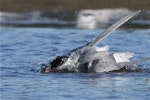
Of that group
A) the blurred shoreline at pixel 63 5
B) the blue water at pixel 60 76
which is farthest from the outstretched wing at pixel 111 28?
the blurred shoreline at pixel 63 5

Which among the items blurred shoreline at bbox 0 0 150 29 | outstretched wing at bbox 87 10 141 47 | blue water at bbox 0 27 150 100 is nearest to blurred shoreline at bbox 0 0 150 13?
blurred shoreline at bbox 0 0 150 29

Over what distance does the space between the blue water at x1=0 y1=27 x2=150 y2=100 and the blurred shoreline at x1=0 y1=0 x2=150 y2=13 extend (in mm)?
9939

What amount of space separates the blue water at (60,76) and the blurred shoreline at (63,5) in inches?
391

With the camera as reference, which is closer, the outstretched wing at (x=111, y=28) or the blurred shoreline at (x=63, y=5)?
the outstretched wing at (x=111, y=28)

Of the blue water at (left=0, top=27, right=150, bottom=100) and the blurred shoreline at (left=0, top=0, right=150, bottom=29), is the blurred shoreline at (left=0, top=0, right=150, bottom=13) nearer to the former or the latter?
the blurred shoreline at (left=0, top=0, right=150, bottom=29)

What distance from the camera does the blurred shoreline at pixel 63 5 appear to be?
89.3 ft

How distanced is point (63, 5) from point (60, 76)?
17077mm

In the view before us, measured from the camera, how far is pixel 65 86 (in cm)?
1009

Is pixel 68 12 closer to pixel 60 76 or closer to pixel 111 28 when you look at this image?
pixel 111 28

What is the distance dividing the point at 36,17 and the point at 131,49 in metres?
11.4

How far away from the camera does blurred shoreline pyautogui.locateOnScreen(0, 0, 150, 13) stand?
27208 millimetres

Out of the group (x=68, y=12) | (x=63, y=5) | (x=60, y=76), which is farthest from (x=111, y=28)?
(x=63, y=5)

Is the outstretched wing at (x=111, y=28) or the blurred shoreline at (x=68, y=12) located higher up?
the blurred shoreline at (x=68, y=12)

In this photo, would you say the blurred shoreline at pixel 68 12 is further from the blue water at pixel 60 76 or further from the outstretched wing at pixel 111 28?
the outstretched wing at pixel 111 28
